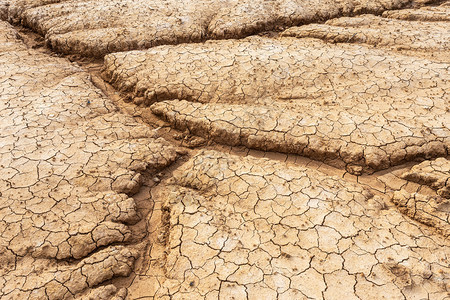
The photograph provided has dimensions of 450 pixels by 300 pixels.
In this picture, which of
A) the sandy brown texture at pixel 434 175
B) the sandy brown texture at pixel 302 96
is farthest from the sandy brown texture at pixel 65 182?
the sandy brown texture at pixel 434 175

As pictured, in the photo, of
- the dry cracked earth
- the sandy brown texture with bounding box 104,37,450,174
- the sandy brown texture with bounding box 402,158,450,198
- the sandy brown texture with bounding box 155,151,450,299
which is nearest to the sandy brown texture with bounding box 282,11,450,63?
the dry cracked earth

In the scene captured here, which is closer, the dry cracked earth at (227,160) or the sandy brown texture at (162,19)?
the dry cracked earth at (227,160)

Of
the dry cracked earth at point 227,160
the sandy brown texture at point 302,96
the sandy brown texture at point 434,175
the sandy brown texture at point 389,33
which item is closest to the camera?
the dry cracked earth at point 227,160

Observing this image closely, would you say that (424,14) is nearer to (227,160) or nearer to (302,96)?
(302,96)

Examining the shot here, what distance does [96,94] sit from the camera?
3826 millimetres

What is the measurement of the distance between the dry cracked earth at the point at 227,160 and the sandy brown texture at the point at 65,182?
0.6 inches

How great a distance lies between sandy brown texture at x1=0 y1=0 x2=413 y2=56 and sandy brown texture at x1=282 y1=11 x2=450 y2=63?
1.35 feet

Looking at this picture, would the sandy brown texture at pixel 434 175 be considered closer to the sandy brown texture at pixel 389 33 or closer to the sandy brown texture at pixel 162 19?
the sandy brown texture at pixel 389 33

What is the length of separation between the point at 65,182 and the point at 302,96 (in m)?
2.59

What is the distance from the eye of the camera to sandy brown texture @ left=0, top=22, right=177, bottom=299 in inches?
85.9

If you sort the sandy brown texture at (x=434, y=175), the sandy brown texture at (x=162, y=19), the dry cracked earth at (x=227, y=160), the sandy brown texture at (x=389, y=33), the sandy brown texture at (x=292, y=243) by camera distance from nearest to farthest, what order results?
1. the sandy brown texture at (x=292, y=243)
2. the dry cracked earth at (x=227, y=160)
3. the sandy brown texture at (x=434, y=175)
4. the sandy brown texture at (x=389, y=33)
5. the sandy brown texture at (x=162, y=19)

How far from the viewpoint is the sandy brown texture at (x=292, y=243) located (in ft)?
6.64

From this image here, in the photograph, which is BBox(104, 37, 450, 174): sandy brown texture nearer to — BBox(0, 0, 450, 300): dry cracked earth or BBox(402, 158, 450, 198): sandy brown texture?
BBox(0, 0, 450, 300): dry cracked earth

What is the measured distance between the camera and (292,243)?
88.7 inches
